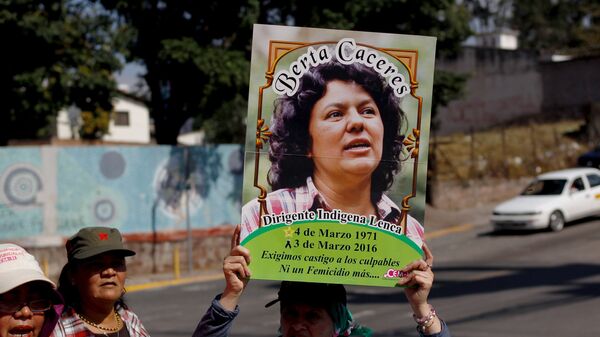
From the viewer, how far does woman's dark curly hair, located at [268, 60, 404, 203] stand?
4062 mm

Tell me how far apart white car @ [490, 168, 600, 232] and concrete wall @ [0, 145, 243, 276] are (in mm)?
7367

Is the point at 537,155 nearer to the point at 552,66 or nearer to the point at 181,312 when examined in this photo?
the point at 552,66

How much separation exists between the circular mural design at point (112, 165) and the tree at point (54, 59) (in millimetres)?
2299

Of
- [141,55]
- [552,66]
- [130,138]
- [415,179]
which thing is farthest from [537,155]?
[130,138]

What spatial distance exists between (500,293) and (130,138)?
5428cm

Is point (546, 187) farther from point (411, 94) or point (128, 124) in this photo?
point (128, 124)

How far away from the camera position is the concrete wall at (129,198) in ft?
70.4

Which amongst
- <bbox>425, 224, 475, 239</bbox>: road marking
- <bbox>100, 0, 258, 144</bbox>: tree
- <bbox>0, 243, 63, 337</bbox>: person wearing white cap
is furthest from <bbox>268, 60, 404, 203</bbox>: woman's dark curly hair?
<bbox>425, 224, 475, 239</bbox>: road marking

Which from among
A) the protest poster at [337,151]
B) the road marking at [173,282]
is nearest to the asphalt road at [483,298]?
the road marking at [173,282]

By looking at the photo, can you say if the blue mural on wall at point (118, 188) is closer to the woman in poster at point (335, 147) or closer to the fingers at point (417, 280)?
the woman in poster at point (335, 147)

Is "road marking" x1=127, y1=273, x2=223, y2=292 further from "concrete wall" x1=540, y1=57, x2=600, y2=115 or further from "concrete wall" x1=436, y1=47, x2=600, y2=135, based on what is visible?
"concrete wall" x1=436, y1=47, x2=600, y2=135

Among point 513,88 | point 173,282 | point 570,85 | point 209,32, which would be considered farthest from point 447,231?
point 513,88

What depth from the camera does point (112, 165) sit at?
22.6 metres

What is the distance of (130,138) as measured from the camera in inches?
2680
